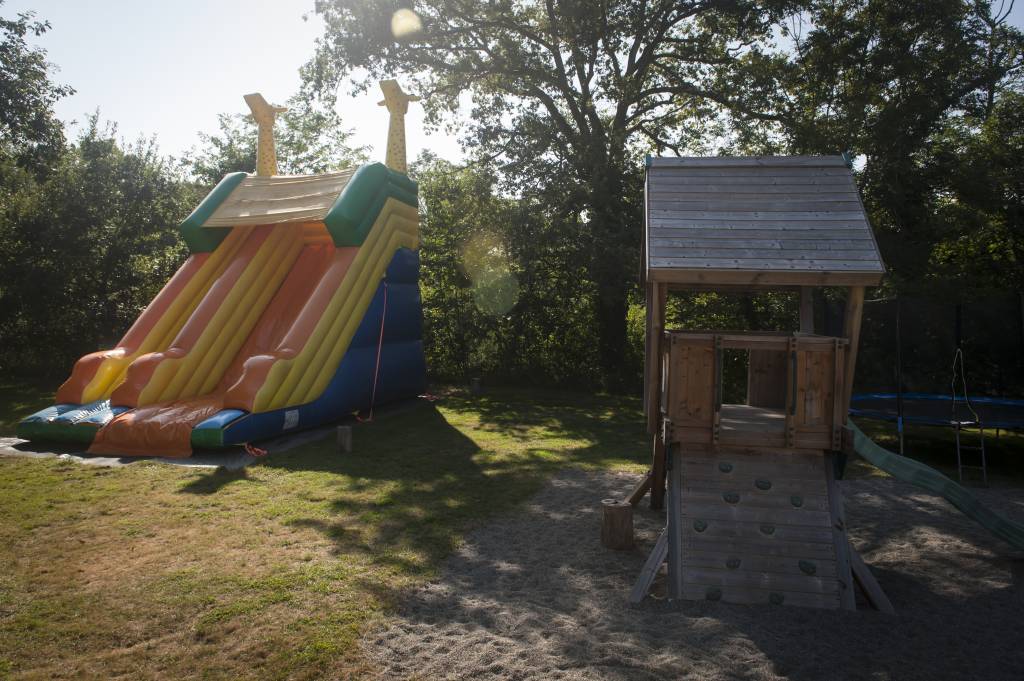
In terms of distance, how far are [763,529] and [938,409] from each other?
6219 millimetres

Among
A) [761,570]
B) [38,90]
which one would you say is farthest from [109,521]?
[38,90]

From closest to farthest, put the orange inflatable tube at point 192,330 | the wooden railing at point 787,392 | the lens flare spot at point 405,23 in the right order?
the wooden railing at point 787,392 < the orange inflatable tube at point 192,330 < the lens flare spot at point 405,23

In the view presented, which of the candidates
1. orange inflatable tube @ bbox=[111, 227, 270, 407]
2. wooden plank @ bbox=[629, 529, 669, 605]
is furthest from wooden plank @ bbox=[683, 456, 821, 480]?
orange inflatable tube @ bbox=[111, 227, 270, 407]

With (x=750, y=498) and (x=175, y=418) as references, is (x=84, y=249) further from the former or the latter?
(x=750, y=498)

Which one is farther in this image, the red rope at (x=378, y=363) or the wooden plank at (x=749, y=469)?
the red rope at (x=378, y=363)

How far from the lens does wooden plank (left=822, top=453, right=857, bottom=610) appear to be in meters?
4.69

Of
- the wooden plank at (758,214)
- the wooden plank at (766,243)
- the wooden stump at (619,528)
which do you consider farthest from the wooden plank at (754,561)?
the wooden plank at (758,214)

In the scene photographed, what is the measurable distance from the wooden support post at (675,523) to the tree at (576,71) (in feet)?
31.2

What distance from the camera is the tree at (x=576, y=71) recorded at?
608 inches

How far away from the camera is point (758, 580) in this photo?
4.84 meters

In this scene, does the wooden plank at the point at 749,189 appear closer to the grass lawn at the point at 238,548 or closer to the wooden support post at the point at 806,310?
the wooden support post at the point at 806,310

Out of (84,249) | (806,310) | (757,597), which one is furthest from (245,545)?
(84,249)

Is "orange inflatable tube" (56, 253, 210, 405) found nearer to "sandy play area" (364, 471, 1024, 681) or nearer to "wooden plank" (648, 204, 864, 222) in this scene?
"sandy play area" (364, 471, 1024, 681)

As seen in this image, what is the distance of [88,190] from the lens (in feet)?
55.7
